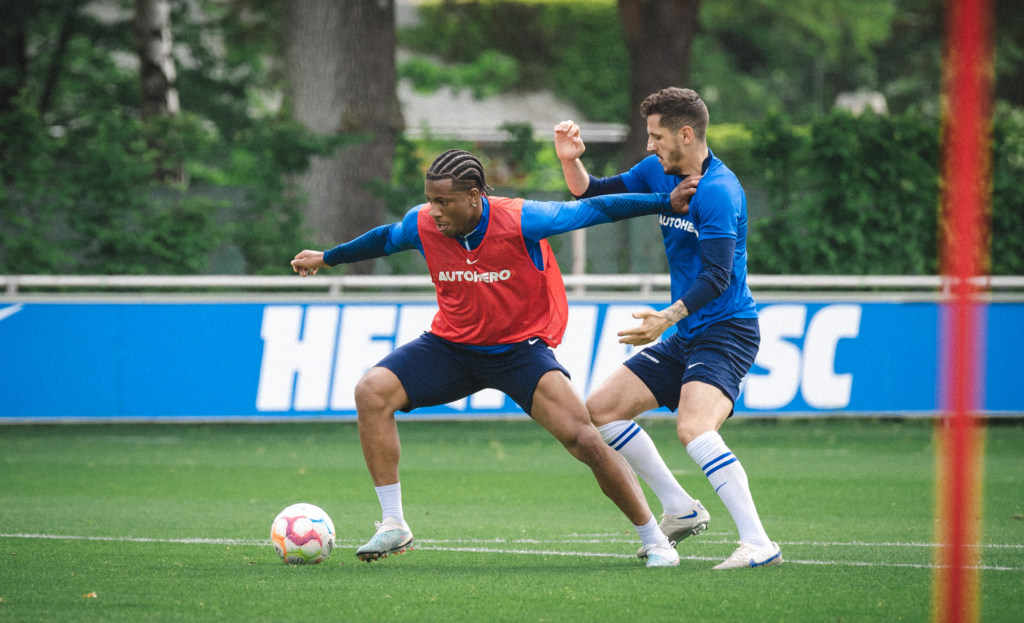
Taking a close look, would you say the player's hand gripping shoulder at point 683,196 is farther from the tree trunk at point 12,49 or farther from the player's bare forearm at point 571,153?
the tree trunk at point 12,49

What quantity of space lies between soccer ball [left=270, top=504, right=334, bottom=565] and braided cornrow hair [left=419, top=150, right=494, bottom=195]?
1766mm

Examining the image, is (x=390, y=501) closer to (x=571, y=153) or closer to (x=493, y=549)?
(x=493, y=549)

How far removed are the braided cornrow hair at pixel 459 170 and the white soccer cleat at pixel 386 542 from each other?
1.69 metres

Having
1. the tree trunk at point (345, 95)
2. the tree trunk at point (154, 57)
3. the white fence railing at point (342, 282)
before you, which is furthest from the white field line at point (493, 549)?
the tree trunk at point (154, 57)

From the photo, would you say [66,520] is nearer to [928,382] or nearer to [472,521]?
[472,521]

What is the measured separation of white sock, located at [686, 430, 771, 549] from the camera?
5.85m

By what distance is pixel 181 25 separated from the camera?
2345cm

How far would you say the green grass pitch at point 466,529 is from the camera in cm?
505

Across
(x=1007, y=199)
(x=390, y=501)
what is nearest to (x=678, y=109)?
(x=390, y=501)

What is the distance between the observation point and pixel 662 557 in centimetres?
599

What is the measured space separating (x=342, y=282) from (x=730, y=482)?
319 inches

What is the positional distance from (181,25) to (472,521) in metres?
17.9

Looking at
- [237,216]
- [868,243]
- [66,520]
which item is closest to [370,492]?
[66,520]

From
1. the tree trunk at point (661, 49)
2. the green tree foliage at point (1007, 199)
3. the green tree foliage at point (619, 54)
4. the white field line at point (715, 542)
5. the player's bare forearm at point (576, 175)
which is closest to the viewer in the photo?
the player's bare forearm at point (576, 175)
